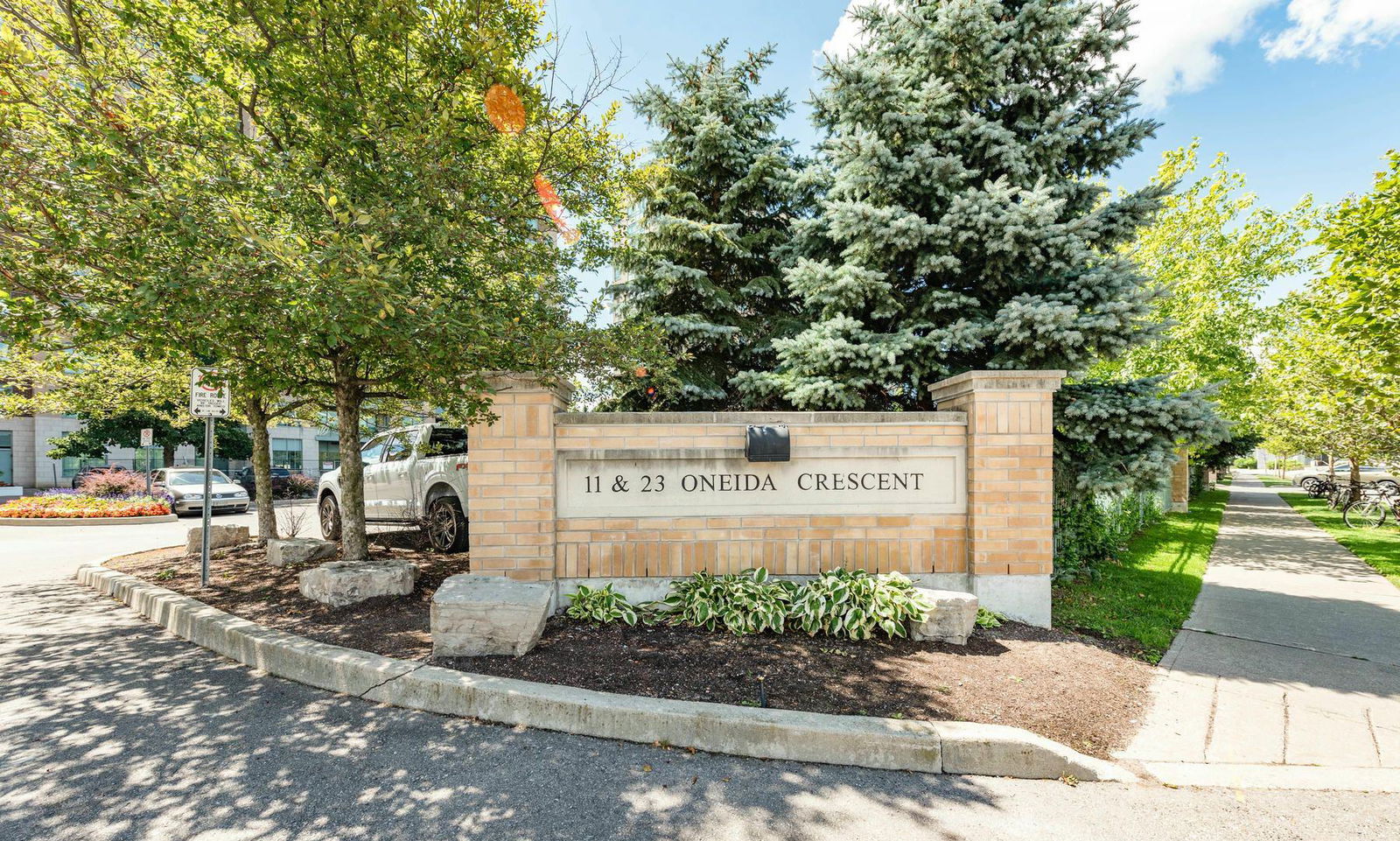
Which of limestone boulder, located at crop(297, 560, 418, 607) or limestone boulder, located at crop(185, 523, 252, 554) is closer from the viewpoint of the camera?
limestone boulder, located at crop(297, 560, 418, 607)

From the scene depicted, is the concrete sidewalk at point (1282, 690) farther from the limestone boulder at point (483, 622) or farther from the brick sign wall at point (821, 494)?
the limestone boulder at point (483, 622)

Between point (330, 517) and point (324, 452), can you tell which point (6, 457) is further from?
point (330, 517)

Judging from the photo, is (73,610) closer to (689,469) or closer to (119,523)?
(689,469)

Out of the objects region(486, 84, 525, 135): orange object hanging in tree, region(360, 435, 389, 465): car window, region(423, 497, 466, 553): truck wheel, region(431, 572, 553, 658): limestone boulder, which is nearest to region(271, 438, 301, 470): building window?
region(360, 435, 389, 465): car window

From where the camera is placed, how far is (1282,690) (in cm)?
401

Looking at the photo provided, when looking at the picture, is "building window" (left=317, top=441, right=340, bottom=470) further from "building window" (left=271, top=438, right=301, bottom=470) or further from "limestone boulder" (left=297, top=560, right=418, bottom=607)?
"limestone boulder" (left=297, top=560, right=418, bottom=607)

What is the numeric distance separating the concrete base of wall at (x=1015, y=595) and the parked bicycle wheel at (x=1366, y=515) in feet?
49.4

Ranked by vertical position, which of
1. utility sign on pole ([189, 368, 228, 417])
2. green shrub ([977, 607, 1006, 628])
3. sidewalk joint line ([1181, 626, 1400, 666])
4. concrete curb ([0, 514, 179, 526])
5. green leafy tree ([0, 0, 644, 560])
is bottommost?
concrete curb ([0, 514, 179, 526])

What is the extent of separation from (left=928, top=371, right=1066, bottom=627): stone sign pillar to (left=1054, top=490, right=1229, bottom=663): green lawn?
2.55ft

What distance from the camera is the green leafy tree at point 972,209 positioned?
252 inches

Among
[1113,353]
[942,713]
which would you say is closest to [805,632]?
[942,713]

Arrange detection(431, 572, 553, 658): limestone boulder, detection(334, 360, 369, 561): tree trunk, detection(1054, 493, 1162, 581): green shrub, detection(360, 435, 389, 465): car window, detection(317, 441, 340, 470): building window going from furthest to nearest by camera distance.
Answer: detection(317, 441, 340, 470): building window < detection(360, 435, 389, 465): car window < detection(1054, 493, 1162, 581): green shrub < detection(334, 360, 369, 561): tree trunk < detection(431, 572, 553, 658): limestone boulder

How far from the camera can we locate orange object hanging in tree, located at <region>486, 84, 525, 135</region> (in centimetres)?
491

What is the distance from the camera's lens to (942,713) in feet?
11.0
